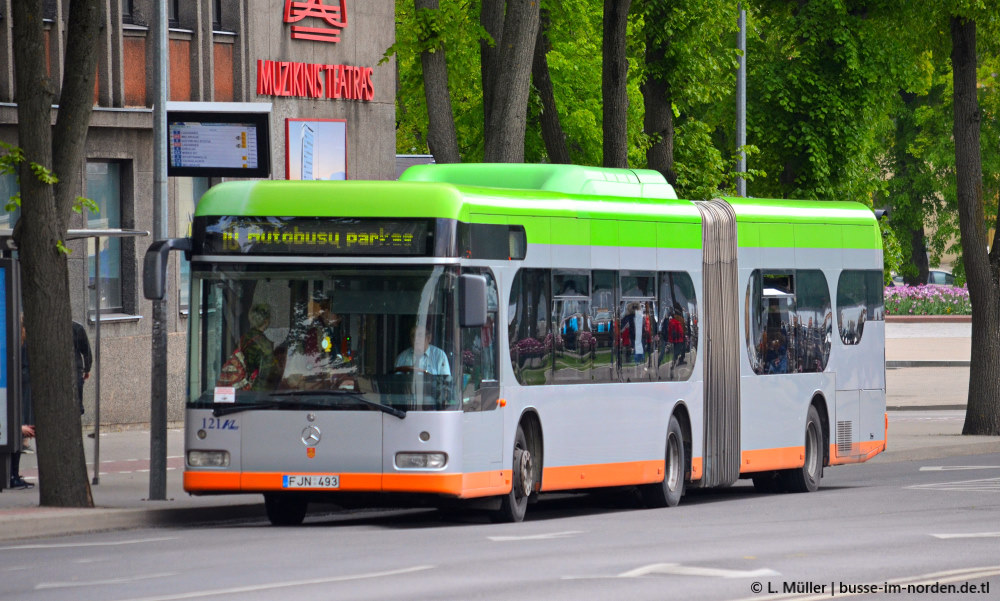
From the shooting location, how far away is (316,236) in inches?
581

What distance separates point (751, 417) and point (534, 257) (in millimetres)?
4534

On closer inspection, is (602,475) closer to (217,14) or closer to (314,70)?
(217,14)

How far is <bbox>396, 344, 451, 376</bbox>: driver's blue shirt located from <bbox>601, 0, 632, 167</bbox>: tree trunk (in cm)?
997

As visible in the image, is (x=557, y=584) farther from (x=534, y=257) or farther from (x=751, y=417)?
(x=751, y=417)

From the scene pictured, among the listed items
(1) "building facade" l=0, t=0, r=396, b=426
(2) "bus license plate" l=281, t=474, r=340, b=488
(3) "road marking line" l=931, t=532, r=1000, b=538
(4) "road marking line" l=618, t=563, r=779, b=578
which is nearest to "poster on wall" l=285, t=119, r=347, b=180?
(1) "building facade" l=0, t=0, r=396, b=426

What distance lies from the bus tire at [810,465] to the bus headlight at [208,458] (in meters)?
7.89

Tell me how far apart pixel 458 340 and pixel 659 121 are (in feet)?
44.6

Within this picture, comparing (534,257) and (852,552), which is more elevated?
(534,257)

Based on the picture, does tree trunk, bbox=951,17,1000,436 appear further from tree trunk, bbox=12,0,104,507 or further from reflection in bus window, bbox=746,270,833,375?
tree trunk, bbox=12,0,104,507

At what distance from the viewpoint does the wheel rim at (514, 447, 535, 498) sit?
15555 millimetres

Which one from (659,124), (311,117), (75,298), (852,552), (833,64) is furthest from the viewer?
(833,64)

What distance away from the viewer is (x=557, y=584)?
10734 millimetres

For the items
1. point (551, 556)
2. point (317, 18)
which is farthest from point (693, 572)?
point (317, 18)

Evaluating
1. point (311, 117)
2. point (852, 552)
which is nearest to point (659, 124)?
point (311, 117)
